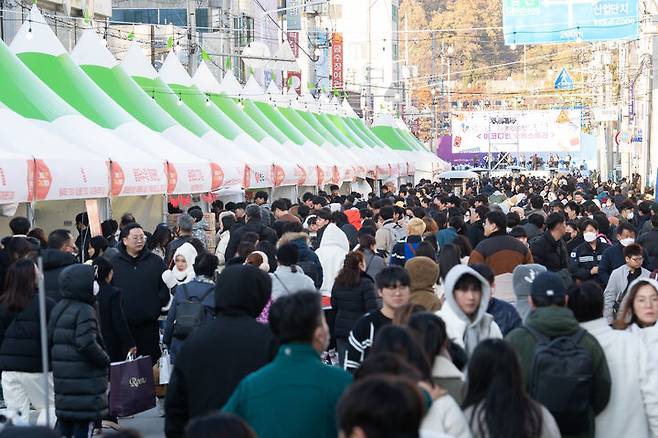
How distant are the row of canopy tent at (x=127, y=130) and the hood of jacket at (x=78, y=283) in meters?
6.69

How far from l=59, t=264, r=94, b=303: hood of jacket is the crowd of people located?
0.01m

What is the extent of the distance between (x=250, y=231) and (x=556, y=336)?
7573 millimetres

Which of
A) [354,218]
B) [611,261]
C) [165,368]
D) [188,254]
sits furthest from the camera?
[354,218]

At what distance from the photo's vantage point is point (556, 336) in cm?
649

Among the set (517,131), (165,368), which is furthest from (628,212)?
(517,131)

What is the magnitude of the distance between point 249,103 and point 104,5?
26.5ft

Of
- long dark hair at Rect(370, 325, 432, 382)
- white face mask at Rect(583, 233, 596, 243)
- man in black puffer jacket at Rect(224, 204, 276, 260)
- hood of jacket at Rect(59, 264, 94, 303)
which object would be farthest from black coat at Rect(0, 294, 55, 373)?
white face mask at Rect(583, 233, 596, 243)

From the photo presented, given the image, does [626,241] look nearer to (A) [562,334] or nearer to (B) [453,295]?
(B) [453,295]

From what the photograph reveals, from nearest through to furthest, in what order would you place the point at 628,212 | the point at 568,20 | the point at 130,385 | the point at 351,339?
the point at 351,339 < the point at 130,385 < the point at 628,212 < the point at 568,20

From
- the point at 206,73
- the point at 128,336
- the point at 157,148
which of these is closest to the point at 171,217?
the point at 157,148

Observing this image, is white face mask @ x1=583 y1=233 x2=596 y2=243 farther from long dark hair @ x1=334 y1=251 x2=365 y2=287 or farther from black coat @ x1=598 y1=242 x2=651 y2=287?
long dark hair @ x1=334 y1=251 x2=365 y2=287

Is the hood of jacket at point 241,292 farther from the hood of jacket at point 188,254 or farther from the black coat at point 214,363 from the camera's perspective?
the hood of jacket at point 188,254

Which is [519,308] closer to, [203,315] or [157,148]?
[203,315]

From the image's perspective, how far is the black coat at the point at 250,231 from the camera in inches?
552
